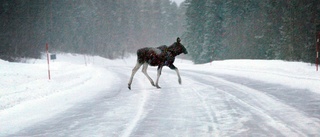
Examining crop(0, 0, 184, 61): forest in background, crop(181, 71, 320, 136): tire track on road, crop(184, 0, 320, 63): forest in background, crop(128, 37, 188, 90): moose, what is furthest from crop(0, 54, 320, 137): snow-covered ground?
crop(0, 0, 184, 61): forest in background

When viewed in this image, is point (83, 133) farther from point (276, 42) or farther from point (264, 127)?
point (276, 42)

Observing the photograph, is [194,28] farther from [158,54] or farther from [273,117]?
[273,117]

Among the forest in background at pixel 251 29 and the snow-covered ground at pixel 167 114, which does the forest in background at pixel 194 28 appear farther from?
the snow-covered ground at pixel 167 114

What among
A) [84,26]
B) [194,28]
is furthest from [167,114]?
[84,26]

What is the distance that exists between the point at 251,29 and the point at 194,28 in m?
13.2

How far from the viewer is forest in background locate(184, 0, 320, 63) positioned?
2894cm

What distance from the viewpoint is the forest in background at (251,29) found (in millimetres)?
28938

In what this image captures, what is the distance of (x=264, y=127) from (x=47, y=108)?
17.5 ft

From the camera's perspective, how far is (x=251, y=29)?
41875 millimetres

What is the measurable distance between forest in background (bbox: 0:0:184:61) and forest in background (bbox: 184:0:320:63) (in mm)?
26842

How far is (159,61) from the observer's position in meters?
11.1

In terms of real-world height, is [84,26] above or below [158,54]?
above

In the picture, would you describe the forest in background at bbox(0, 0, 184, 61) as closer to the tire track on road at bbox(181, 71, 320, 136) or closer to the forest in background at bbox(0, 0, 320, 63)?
the forest in background at bbox(0, 0, 320, 63)

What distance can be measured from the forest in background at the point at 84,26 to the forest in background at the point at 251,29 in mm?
26842
